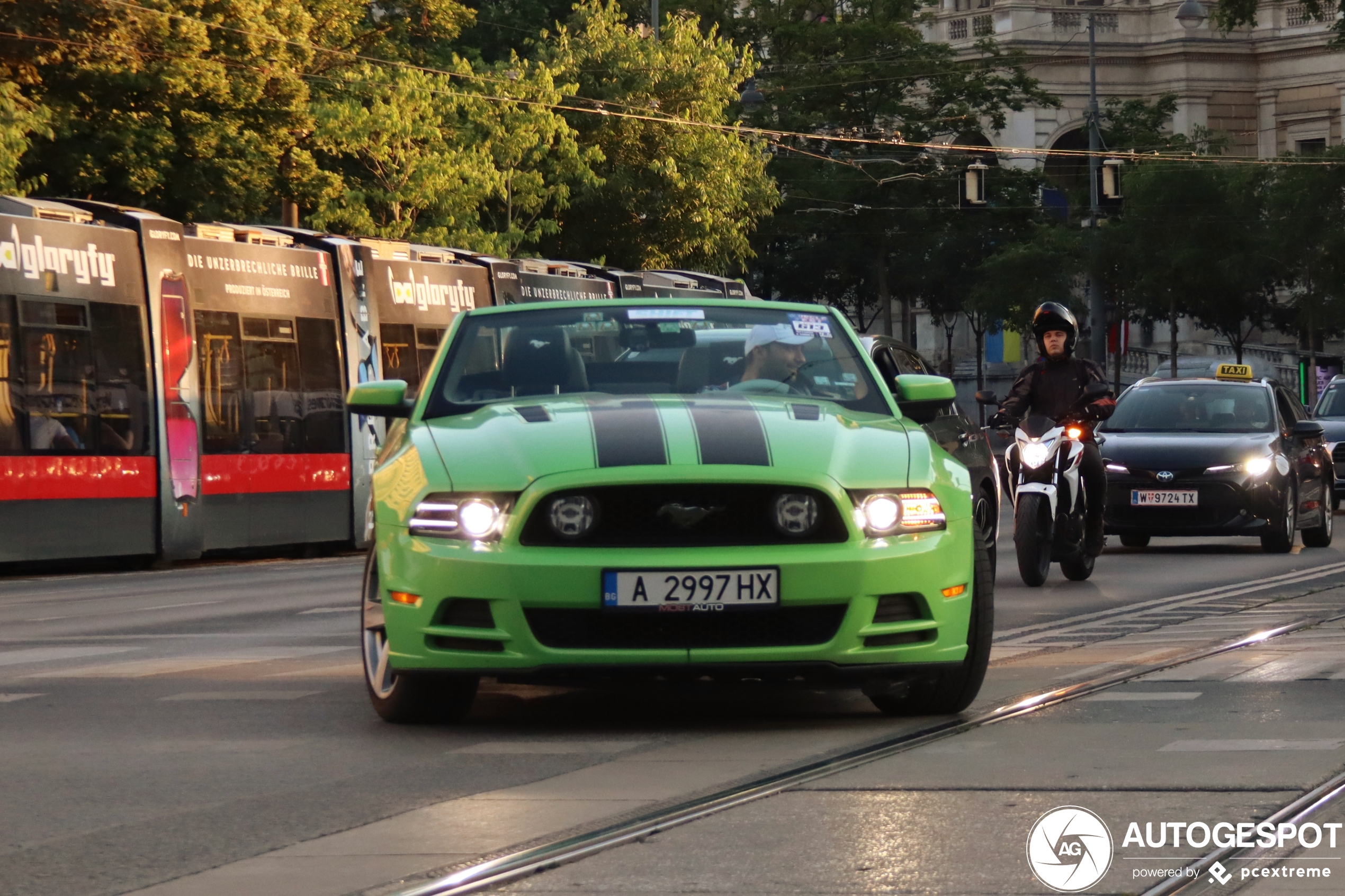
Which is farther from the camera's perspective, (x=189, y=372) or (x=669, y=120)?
(x=669, y=120)

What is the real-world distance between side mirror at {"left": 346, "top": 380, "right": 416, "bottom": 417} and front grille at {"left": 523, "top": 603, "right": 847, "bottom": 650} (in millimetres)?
1440

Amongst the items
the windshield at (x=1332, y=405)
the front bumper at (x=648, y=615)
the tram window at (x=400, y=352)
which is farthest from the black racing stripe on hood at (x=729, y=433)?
the windshield at (x=1332, y=405)

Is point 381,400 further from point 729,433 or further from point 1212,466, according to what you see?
point 1212,466

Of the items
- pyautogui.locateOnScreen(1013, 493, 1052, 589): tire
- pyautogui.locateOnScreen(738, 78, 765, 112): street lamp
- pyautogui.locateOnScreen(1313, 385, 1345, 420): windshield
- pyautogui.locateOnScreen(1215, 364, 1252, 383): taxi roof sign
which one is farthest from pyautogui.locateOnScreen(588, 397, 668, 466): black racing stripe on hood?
pyautogui.locateOnScreen(738, 78, 765, 112): street lamp

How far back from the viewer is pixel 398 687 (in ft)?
26.5

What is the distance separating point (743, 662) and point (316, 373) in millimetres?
17305

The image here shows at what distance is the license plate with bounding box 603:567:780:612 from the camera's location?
24.6ft

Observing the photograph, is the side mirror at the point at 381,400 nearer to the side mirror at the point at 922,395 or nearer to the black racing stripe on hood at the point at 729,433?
the black racing stripe on hood at the point at 729,433

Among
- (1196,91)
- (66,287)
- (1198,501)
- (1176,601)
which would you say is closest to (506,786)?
(1176,601)

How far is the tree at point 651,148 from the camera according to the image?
150 feet

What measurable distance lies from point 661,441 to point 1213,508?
40.9ft

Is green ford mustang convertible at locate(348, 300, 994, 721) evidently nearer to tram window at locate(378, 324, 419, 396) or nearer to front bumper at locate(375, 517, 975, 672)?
front bumper at locate(375, 517, 975, 672)

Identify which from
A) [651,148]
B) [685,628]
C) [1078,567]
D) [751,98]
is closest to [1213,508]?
[1078,567]

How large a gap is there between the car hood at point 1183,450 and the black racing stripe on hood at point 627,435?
39.7 ft
